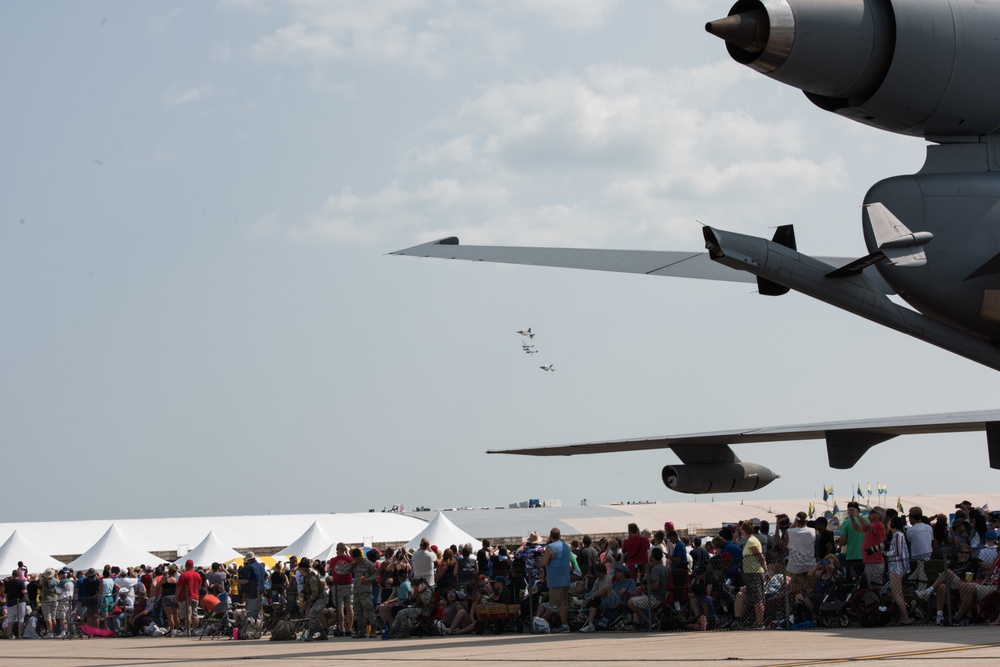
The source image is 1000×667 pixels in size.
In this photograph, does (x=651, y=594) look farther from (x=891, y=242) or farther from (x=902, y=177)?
(x=891, y=242)

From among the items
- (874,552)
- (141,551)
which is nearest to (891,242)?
(874,552)

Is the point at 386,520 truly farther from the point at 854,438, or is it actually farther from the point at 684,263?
the point at 684,263

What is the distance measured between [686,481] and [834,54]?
8.65m

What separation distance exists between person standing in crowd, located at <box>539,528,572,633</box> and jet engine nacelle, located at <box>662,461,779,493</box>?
1722 mm

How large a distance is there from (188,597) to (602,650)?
36.7 ft

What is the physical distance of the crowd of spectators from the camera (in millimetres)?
14094

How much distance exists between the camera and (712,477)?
16.7m

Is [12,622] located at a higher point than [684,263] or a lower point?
lower

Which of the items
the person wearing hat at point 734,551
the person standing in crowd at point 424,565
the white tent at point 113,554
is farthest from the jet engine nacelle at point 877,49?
the white tent at point 113,554

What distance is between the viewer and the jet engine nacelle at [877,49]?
8648 mm

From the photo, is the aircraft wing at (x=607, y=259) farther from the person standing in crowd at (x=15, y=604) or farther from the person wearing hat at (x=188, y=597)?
the person standing in crowd at (x=15, y=604)

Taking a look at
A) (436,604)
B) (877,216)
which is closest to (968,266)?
(877,216)

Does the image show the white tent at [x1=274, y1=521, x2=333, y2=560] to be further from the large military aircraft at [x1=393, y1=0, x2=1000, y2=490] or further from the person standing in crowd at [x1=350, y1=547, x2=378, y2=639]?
the large military aircraft at [x1=393, y1=0, x2=1000, y2=490]

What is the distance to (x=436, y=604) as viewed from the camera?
17.6 metres
